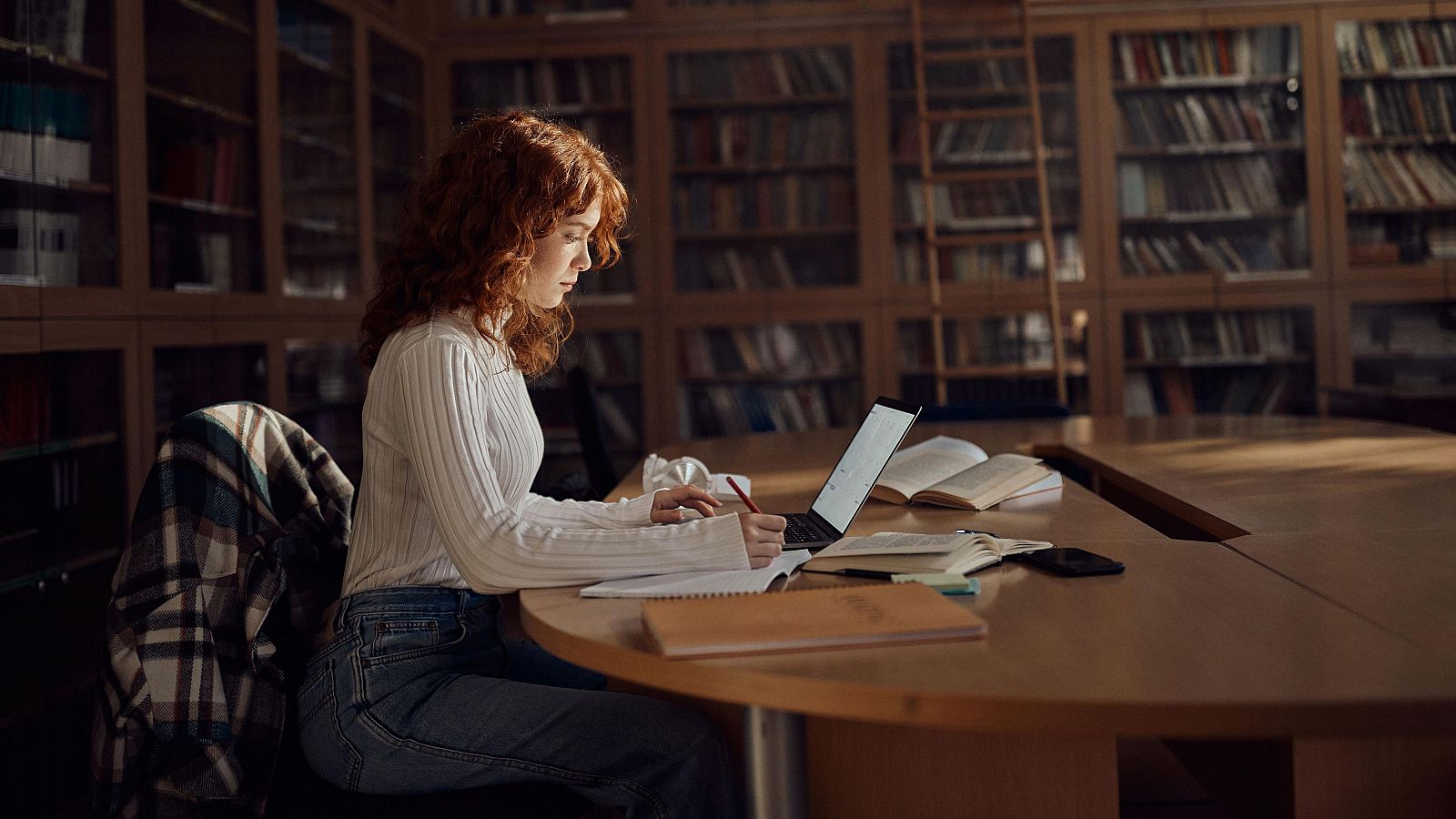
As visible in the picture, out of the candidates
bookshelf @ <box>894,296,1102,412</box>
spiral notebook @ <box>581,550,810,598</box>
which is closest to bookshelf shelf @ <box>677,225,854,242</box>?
bookshelf @ <box>894,296,1102,412</box>

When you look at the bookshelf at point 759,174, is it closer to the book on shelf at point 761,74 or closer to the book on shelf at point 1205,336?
the book on shelf at point 761,74

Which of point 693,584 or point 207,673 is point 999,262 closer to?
point 693,584

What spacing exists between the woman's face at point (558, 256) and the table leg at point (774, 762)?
719 millimetres

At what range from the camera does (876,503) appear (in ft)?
6.27

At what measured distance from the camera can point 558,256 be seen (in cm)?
157

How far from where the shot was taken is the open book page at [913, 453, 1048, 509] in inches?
71.6

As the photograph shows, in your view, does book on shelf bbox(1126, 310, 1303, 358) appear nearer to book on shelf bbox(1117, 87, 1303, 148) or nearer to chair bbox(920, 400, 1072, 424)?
book on shelf bbox(1117, 87, 1303, 148)

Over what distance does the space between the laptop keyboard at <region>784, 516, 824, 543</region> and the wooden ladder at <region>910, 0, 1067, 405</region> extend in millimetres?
3059

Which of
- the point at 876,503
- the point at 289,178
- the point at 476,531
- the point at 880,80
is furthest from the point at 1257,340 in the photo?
the point at 476,531

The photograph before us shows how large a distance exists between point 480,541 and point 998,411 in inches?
94.9

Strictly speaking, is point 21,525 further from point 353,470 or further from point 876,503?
point 876,503

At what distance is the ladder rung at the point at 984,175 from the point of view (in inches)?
181

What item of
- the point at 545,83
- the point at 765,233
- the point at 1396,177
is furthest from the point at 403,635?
the point at 1396,177

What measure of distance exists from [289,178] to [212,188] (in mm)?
447
